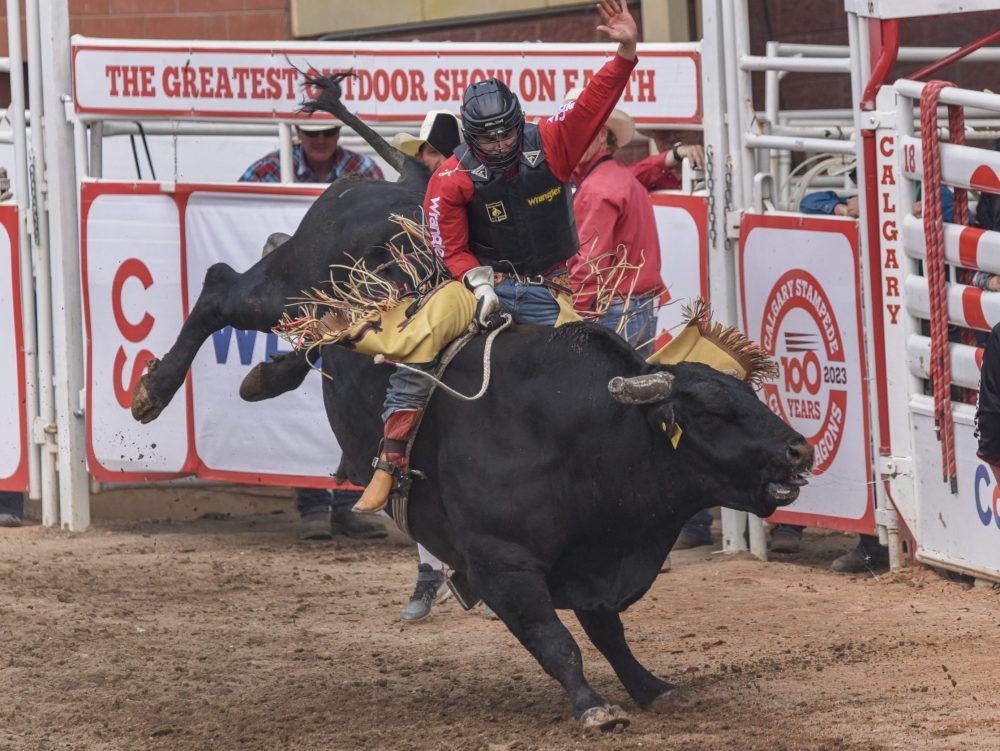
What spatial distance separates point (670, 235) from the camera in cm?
859

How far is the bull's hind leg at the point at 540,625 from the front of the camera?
546 cm

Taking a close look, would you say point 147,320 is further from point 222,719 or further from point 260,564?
point 222,719

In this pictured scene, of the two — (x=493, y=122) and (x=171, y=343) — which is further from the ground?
(x=493, y=122)

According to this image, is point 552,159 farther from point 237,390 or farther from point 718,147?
point 237,390

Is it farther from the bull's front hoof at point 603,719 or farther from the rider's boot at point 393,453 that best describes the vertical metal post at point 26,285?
the bull's front hoof at point 603,719

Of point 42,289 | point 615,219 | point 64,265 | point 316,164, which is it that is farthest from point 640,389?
point 42,289

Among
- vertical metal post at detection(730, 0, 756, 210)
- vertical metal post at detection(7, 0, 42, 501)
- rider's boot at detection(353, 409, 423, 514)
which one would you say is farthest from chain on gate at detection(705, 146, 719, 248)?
vertical metal post at detection(7, 0, 42, 501)

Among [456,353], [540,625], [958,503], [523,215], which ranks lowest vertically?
[540,625]

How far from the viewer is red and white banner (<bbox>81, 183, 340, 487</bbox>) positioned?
907 centimetres

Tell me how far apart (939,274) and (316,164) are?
3584 mm

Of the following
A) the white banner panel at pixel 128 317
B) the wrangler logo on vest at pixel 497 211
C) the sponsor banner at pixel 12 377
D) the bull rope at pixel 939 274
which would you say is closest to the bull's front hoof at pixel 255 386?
the wrangler logo on vest at pixel 497 211

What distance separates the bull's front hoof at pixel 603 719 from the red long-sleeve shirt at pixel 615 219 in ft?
8.81

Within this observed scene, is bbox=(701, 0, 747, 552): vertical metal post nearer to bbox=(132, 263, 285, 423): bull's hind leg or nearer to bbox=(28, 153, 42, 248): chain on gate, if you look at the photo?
bbox=(132, 263, 285, 423): bull's hind leg

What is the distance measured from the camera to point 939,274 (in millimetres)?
7215
